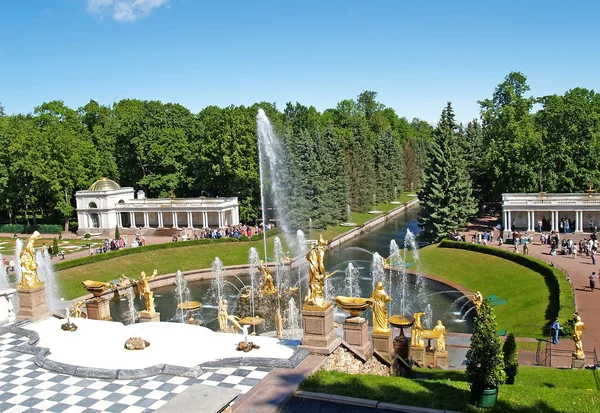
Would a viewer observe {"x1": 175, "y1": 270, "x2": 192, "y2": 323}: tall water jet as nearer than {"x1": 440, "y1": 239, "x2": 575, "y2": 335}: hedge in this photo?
No

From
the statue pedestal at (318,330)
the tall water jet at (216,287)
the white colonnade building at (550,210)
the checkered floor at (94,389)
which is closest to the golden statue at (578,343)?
the statue pedestal at (318,330)

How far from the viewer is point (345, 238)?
59.2 m

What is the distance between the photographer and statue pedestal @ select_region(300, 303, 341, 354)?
50.1 ft

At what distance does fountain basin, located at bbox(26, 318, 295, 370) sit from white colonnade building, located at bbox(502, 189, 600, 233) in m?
41.1

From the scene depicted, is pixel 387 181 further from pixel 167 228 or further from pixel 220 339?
pixel 220 339

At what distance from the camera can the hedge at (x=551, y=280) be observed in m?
27.1

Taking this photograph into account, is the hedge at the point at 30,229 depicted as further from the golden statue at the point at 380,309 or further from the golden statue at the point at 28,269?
the golden statue at the point at 380,309

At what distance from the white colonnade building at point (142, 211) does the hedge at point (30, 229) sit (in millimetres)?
2764

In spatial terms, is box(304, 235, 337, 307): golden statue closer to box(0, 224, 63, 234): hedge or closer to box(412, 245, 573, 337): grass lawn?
box(412, 245, 573, 337): grass lawn

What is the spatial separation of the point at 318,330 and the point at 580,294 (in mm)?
21530

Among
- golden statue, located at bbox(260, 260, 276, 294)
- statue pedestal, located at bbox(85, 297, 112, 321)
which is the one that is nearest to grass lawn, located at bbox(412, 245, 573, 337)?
golden statue, located at bbox(260, 260, 276, 294)

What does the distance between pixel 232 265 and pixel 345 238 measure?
16.2 m

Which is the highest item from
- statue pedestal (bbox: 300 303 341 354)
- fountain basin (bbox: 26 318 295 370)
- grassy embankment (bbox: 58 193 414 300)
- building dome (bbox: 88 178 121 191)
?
building dome (bbox: 88 178 121 191)

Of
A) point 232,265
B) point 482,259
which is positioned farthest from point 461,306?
point 232,265
